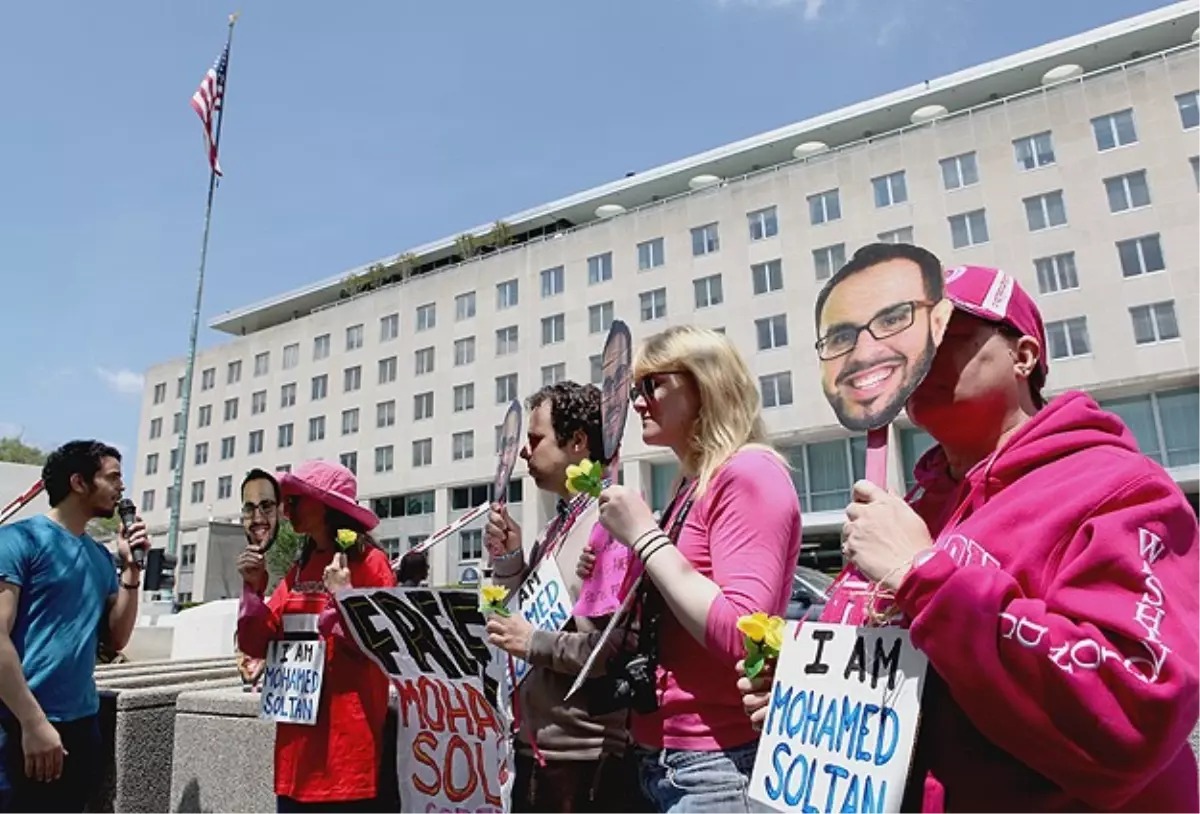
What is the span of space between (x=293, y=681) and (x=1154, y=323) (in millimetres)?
31878

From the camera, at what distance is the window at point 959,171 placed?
32062 millimetres

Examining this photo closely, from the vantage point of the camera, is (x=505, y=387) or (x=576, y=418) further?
(x=505, y=387)

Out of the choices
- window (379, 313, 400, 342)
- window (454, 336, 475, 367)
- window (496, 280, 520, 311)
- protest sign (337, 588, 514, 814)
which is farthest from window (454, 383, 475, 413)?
protest sign (337, 588, 514, 814)

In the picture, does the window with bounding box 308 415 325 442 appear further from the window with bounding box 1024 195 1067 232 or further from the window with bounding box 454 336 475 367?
the window with bounding box 1024 195 1067 232

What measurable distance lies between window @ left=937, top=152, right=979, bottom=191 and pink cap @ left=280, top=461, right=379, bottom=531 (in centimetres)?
3336

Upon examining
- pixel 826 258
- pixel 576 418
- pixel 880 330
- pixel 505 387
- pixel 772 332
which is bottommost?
pixel 880 330

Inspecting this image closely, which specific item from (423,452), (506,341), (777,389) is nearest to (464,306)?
(506,341)

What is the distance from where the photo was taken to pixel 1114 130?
29.8m

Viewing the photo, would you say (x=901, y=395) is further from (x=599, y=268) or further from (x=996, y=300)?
(x=599, y=268)

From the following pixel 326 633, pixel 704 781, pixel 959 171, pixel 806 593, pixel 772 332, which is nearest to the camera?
pixel 704 781

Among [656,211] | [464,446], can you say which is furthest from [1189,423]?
[464,446]

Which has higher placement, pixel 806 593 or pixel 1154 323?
pixel 1154 323

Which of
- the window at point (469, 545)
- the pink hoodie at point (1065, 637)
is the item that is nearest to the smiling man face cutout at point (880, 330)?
the pink hoodie at point (1065, 637)

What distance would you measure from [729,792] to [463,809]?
1.51 m
